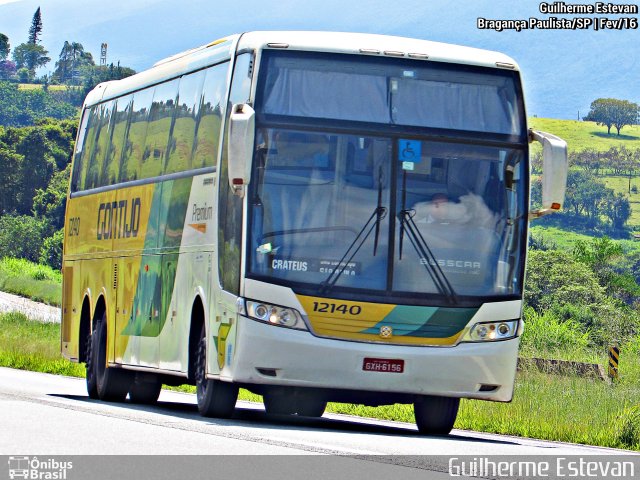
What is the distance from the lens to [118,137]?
2248 centimetres

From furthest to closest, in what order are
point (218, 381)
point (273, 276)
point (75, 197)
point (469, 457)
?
point (75, 197), point (218, 381), point (273, 276), point (469, 457)

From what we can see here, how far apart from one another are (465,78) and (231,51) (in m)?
2.52

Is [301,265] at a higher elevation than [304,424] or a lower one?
higher

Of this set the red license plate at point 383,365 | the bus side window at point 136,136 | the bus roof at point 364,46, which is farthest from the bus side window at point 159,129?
the red license plate at point 383,365

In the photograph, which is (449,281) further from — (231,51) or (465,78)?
(231,51)

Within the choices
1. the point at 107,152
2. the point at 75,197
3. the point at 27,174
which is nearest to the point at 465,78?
the point at 107,152

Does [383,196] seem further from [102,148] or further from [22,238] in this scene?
[22,238]

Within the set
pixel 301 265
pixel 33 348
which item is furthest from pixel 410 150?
pixel 33 348

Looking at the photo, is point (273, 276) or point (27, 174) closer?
point (273, 276)

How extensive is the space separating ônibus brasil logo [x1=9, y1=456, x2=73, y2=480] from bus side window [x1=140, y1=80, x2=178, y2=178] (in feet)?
30.1

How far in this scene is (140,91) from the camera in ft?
71.3

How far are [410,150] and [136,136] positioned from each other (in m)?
6.22

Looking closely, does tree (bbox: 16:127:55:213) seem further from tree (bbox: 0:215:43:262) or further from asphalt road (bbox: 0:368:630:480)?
asphalt road (bbox: 0:368:630:480)

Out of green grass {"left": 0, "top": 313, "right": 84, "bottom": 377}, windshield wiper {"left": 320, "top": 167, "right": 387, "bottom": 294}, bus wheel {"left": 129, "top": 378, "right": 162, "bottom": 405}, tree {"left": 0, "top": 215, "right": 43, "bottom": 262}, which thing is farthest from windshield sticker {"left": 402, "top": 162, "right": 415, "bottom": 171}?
tree {"left": 0, "top": 215, "right": 43, "bottom": 262}
